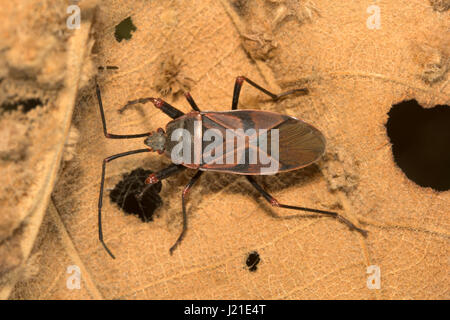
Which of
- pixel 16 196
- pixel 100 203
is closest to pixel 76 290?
pixel 100 203

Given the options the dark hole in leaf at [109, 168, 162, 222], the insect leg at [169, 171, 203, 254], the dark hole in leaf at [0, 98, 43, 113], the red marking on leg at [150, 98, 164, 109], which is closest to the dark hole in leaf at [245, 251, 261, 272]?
the insect leg at [169, 171, 203, 254]

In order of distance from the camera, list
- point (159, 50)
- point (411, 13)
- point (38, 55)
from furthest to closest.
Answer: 1. point (159, 50)
2. point (411, 13)
3. point (38, 55)

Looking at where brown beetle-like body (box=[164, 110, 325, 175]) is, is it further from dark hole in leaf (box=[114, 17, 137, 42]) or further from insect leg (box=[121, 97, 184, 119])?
dark hole in leaf (box=[114, 17, 137, 42])

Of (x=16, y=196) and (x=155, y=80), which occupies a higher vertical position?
(x=155, y=80)

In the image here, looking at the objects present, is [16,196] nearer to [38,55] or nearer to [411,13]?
[38,55]

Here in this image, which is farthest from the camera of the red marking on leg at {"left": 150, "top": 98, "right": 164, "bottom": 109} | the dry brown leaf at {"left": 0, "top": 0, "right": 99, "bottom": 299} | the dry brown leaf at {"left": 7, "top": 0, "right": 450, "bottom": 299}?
the red marking on leg at {"left": 150, "top": 98, "right": 164, "bottom": 109}

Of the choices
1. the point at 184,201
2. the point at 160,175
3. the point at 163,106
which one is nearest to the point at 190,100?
the point at 163,106
